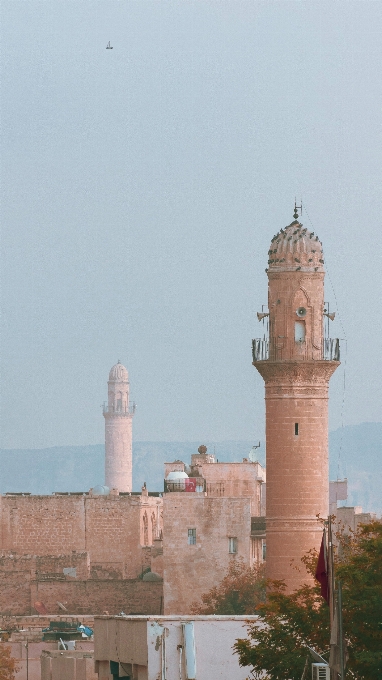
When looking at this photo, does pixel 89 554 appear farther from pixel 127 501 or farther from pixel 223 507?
pixel 223 507

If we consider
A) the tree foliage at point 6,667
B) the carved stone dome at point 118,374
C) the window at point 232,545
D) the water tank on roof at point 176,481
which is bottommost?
the tree foliage at point 6,667

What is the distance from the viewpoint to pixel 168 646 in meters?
38.8

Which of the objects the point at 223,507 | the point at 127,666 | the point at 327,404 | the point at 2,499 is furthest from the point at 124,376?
the point at 127,666

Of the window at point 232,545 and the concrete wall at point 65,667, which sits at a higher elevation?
the window at point 232,545

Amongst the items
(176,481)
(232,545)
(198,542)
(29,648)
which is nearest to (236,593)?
(198,542)

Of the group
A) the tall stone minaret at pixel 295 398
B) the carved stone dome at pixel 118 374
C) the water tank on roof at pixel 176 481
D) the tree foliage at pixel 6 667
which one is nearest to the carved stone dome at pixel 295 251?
the tall stone minaret at pixel 295 398

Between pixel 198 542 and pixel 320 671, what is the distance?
35.9 m

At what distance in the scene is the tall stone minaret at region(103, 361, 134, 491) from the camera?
148 m

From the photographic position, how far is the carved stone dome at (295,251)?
59656mm

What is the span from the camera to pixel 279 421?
58969 mm

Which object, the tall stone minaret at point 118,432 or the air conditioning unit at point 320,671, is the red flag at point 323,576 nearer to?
the air conditioning unit at point 320,671

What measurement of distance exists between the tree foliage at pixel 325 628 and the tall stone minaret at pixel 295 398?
16.7 m

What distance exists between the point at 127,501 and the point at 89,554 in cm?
237

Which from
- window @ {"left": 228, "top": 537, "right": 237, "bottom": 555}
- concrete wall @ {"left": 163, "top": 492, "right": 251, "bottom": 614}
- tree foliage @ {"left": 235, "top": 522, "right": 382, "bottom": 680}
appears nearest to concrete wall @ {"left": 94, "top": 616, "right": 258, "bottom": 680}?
tree foliage @ {"left": 235, "top": 522, "right": 382, "bottom": 680}
